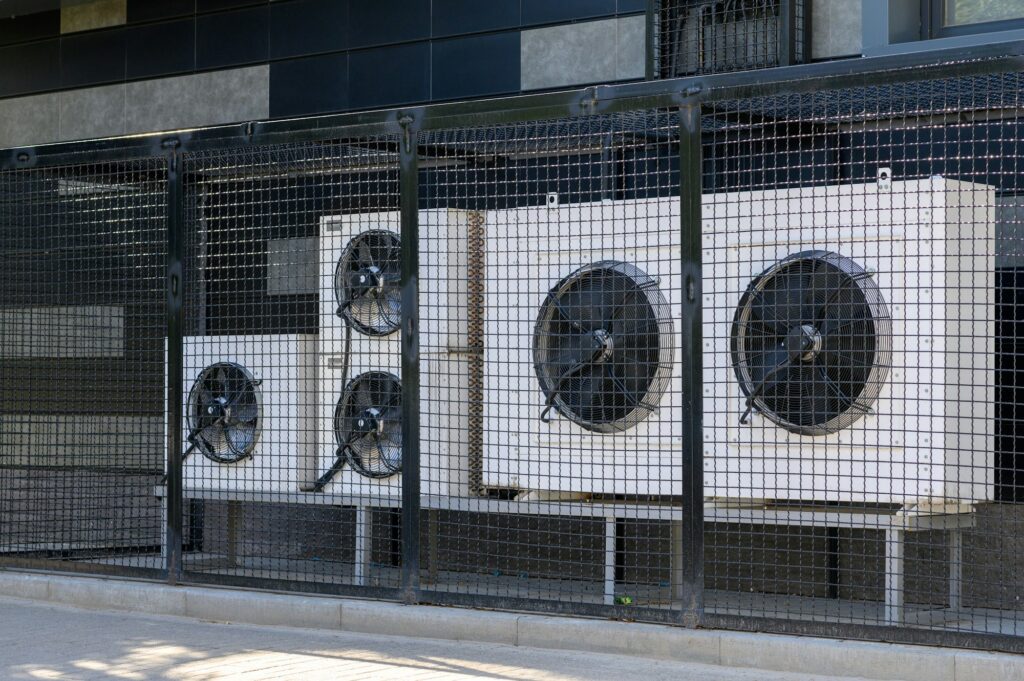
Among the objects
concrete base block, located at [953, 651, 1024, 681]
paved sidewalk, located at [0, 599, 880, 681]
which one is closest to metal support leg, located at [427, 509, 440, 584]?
paved sidewalk, located at [0, 599, 880, 681]

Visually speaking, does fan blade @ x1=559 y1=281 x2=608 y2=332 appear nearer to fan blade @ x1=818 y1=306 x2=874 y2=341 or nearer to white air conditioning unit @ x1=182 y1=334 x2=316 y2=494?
fan blade @ x1=818 y1=306 x2=874 y2=341

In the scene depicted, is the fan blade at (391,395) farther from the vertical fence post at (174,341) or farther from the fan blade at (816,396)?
the fan blade at (816,396)

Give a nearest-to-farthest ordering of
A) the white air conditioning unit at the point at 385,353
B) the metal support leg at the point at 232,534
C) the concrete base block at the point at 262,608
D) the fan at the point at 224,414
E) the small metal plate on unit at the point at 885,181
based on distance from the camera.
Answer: the small metal plate on unit at the point at 885,181 < the concrete base block at the point at 262,608 < the white air conditioning unit at the point at 385,353 < the fan at the point at 224,414 < the metal support leg at the point at 232,534

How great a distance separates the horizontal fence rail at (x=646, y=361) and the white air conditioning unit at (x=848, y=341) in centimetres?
2

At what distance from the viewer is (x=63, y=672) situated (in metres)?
6.46

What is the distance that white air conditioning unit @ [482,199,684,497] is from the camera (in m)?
7.06

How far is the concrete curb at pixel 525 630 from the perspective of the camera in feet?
19.6

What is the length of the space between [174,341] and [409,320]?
63.3 inches

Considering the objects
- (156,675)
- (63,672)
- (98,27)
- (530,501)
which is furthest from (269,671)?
(98,27)

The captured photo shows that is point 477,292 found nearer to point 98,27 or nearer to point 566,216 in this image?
point 566,216

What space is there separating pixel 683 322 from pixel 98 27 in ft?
21.2

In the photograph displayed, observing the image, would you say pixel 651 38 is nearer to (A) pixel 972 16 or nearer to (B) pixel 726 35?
(B) pixel 726 35

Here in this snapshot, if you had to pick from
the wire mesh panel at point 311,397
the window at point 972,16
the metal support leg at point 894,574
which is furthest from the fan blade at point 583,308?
the window at point 972,16

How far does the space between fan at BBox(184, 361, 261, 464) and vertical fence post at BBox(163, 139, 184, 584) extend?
20cm
